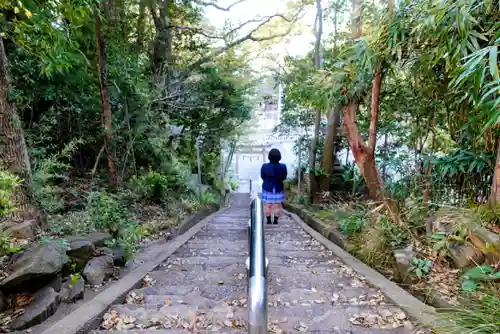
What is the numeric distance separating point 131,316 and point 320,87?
3.11m

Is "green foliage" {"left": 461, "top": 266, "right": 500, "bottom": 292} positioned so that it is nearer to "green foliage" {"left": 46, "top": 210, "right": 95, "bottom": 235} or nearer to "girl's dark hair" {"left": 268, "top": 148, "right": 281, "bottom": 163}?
"green foliage" {"left": 46, "top": 210, "right": 95, "bottom": 235}

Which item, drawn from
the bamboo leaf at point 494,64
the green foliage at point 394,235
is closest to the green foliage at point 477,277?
the green foliage at point 394,235

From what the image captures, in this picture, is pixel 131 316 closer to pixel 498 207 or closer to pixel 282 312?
pixel 282 312

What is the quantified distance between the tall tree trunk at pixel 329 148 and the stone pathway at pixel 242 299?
382 cm

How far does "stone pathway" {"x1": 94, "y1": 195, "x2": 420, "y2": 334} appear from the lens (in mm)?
1837

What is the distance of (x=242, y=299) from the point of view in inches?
89.5

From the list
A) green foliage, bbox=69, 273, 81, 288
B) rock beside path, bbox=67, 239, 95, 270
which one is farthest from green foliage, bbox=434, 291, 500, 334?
rock beside path, bbox=67, 239, 95, 270

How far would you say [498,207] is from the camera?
7.32 ft

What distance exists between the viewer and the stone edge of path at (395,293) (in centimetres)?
184

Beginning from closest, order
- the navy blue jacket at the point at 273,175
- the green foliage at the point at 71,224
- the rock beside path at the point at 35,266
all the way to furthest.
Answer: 1. the rock beside path at the point at 35,266
2. the green foliage at the point at 71,224
3. the navy blue jacket at the point at 273,175

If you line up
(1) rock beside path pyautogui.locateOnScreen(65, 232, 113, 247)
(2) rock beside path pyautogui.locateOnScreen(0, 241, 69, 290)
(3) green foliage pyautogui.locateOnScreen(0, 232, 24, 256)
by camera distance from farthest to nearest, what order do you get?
(1) rock beside path pyautogui.locateOnScreen(65, 232, 113, 247)
(3) green foliage pyautogui.locateOnScreen(0, 232, 24, 256)
(2) rock beside path pyautogui.locateOnScreen(0, 241, 69, 290)

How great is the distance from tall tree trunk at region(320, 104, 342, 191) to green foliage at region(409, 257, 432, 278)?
15.9 ft

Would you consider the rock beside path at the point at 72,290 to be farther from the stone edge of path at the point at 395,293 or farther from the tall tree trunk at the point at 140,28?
the tall tree trunk at the point at 140,28

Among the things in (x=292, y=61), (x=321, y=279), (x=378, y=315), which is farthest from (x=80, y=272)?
(x=292, y=61)
